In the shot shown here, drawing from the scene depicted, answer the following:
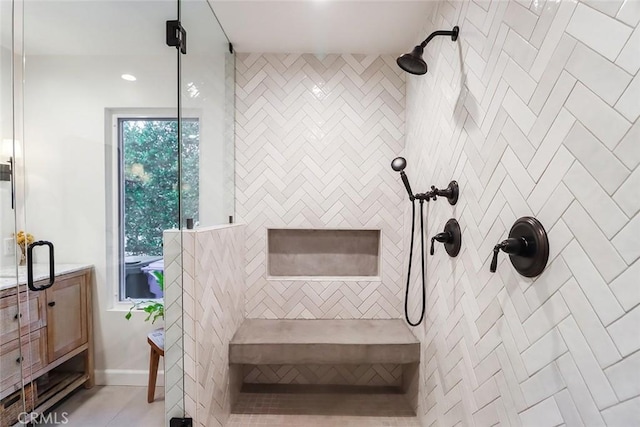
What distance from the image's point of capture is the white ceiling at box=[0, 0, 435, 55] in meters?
1.47

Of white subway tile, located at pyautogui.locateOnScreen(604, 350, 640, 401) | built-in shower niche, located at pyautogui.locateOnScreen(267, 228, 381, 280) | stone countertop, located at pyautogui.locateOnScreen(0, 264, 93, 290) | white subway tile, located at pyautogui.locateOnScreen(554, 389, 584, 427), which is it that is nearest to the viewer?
white subway tile, located at pyautogui.locateOnScreen(604, 350, 640, 401)

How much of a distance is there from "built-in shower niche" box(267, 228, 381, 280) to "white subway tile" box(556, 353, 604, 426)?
167cm

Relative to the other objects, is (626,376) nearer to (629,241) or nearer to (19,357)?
(629,241)

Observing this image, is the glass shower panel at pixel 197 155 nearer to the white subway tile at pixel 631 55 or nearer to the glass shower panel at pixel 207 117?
the glass shower panel at pixel 207 117

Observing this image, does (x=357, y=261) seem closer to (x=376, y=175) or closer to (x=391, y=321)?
(x=391, y=321)

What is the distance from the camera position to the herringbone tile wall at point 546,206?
645 mm

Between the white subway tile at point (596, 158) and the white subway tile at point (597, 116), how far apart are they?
0.6 inches

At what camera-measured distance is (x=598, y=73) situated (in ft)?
2.29

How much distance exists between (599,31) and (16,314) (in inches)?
93.4

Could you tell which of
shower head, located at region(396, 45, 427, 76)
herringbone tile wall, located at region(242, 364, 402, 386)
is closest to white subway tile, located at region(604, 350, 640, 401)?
shower head, located at region(396, 45, 427, 76)

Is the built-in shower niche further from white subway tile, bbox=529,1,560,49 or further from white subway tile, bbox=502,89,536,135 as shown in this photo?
white subway tile, bbox=529,1,560,49

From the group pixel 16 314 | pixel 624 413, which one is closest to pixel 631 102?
pixel 624 413

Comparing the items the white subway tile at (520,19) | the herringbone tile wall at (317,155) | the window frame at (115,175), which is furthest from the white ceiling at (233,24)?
the white subway tile at (520,19)

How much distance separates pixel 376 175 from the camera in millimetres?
2309
